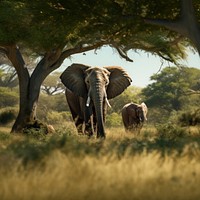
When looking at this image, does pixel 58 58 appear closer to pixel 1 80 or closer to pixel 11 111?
pixel 11 111

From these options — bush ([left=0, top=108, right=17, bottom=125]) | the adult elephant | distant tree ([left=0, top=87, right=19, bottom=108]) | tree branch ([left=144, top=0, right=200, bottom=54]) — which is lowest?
bush ([left=0, top=108, right=17, bottom=125])

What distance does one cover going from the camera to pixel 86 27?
17.2m

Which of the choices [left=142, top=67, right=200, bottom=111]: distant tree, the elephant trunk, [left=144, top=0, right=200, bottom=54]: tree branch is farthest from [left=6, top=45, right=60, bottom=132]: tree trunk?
[left=142, top=67, right=200, bottom=111]: distant tree

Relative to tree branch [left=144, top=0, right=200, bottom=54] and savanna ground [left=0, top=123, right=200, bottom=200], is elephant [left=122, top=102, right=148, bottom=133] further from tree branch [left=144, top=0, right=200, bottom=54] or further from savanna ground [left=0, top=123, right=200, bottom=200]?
savanna ground [left=0, top=123, right=200, bottom=200]

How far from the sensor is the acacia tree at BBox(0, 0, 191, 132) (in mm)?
15406

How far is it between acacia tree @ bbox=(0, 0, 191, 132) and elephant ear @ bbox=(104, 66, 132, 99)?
4.22ft

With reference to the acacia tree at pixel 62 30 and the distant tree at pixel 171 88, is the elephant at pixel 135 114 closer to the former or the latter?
the acacia tree at pixel 62 30

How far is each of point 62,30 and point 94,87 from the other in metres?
2.69

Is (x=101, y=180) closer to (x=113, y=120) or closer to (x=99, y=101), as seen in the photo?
(x=99, y=101)

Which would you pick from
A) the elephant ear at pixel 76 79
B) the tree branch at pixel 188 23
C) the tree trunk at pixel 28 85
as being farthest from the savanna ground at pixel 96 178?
the tree trunk at pixel 28 85

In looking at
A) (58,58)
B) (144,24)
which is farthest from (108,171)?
(58,58)

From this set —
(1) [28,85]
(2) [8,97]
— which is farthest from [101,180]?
(2) [8,97]

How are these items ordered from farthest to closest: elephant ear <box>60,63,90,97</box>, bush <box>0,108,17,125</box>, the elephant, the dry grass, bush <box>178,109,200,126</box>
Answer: bush <box>0,108,17,125</box>, bush <box>178,109,200,126</box>, the elephant, elephant ear <box>60,63,90,97</box>, the dry grass

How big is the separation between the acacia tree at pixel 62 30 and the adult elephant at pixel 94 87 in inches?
55.2
